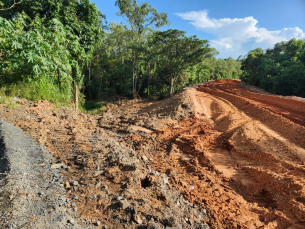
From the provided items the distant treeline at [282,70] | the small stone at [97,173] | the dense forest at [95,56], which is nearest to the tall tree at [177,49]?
the dense forest at [95,56]

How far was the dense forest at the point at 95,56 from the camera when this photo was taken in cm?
553

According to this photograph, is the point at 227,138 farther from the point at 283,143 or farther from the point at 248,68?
the point at 248,68

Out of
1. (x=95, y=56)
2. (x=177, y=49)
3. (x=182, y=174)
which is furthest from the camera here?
(x=95, y=56)

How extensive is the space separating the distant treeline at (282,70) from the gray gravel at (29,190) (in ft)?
57.9

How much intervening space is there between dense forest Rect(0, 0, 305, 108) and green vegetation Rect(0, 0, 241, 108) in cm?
3

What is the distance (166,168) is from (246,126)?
4.48 m

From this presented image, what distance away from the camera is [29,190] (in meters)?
2.20

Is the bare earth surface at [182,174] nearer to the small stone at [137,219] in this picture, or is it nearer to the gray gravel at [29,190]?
the small stone at [137,219]

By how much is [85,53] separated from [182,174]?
7.36 m

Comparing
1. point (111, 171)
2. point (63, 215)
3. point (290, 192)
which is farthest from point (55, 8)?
point (290, 192)

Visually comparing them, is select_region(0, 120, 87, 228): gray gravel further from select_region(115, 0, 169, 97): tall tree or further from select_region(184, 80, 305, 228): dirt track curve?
select_region(115, 0, 169, 97): tall tree

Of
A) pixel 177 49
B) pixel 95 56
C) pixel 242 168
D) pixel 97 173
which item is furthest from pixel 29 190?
pixel 95 56

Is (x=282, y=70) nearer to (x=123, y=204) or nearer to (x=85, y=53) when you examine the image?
(x=85, y=53)

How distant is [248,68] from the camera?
77.2 feet
